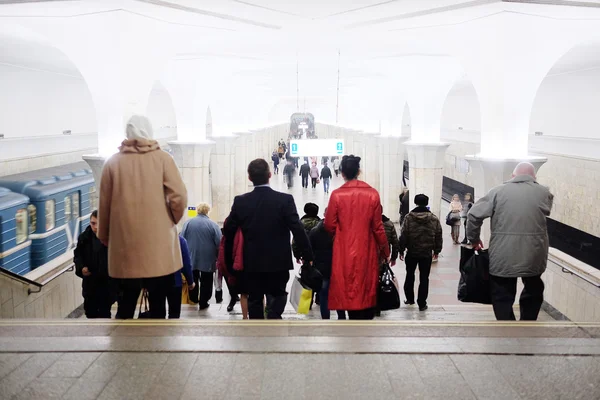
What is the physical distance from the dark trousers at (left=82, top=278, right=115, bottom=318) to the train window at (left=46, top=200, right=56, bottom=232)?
6.25 meters

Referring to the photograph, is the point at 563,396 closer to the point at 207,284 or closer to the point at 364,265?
the point at 364,265

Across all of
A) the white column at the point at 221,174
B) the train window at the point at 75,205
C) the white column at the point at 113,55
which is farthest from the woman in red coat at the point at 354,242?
the white column at the point at 221,174

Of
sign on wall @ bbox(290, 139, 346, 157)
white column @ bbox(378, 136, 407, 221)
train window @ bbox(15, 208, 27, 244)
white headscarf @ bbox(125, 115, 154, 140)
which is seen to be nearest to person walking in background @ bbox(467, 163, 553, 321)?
white headscarf @ bbox(125, 115, 154, 140)

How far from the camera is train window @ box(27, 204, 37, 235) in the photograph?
1054cm

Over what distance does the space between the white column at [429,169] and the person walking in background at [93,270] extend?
477 inches

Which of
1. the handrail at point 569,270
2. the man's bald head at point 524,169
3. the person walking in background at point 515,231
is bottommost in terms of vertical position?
the handrail at point 569,270

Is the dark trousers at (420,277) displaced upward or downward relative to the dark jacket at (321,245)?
downward

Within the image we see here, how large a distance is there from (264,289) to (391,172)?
714 inches

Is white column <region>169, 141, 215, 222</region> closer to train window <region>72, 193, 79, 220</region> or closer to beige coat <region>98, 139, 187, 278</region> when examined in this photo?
train window <region>72, 193, 79, 220</region>

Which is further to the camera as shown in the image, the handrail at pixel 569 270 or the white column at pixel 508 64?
the white column at pixel 508 64

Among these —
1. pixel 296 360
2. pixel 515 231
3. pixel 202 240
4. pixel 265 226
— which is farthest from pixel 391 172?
pixel 296 360

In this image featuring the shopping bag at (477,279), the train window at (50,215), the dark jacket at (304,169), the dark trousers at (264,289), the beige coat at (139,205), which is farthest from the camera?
the dark jacket at (304,169)

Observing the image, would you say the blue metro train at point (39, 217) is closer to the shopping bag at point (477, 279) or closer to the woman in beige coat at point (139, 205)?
the woman in beige coat at point (139, 205)

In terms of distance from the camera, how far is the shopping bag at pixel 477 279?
455 cm
